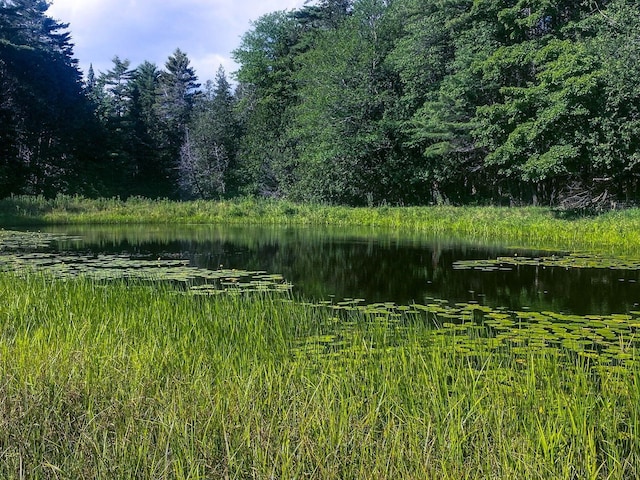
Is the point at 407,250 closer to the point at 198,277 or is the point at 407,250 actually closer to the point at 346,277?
the point at 346,277

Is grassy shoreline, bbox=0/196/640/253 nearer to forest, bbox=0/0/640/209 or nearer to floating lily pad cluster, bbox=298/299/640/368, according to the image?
forest, bbox=0/0/640/209

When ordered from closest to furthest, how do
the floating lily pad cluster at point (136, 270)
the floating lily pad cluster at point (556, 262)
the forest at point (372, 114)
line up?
1. the floating lily pad cluster at point (136, 270)
2. the floating lily pad cluster at point (556, 262)
3. the forest at point (372, 114)

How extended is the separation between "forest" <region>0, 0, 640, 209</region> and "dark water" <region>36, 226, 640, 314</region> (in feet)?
30.1

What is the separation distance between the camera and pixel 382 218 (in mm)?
26922

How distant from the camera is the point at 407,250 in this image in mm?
15547

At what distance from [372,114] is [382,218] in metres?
9.00

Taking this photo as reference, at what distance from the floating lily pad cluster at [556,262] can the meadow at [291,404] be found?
579 centimetres

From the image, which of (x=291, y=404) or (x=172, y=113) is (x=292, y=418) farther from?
(x=172, y=113)

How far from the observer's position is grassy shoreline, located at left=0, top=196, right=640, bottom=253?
17.5 meters

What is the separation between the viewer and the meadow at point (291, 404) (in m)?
2.64

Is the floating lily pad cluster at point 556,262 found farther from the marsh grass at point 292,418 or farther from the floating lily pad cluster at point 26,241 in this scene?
the floating lily pad cluster at point 26,241

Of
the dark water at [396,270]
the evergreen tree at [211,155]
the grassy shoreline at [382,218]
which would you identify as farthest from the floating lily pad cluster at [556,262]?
the evergreen tree at [211,155]

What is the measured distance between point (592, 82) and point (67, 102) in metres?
39.6

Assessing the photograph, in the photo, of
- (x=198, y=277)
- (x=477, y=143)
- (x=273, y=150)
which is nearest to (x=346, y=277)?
(x=198, y=277)
